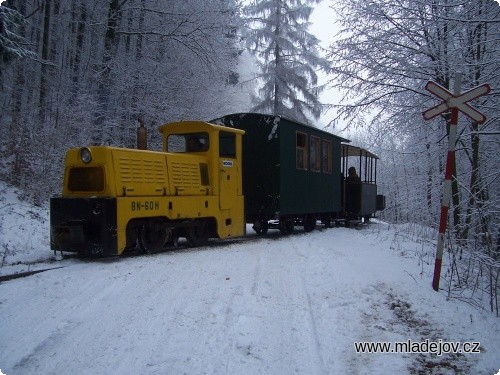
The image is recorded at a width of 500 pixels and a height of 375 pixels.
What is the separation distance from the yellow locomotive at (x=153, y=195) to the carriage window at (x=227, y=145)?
0.08 feet

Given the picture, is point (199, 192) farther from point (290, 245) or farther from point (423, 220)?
point (423, 220)

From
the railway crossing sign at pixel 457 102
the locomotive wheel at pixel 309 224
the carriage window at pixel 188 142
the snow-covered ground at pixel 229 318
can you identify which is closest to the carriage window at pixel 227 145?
the carriage window at pixel 188 142

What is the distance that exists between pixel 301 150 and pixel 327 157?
83.2 inches

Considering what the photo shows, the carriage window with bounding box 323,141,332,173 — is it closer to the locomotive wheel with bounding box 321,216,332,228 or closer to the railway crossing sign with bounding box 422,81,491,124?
the locomotive wheel with bounding box 321,216,332,228

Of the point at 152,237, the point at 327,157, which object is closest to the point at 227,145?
the point at 152,237

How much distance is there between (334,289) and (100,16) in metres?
17.0

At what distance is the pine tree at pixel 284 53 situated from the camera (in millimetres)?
24094

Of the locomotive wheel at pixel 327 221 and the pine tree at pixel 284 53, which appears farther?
the pine tree at pixel 284 53

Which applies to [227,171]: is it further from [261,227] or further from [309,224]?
[309,224]

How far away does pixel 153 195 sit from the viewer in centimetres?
887

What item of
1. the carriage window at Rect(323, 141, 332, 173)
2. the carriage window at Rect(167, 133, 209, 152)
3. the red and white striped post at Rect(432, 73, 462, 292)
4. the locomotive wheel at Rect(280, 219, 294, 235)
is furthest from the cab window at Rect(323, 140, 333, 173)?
the red and white striped post at Rect(432, 73, 462, 292)

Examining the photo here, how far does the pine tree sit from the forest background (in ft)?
0.55

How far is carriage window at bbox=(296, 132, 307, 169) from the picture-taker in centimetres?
1333

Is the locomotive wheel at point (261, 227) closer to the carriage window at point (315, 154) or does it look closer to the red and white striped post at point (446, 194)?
the carriage window at point (315, 154)
